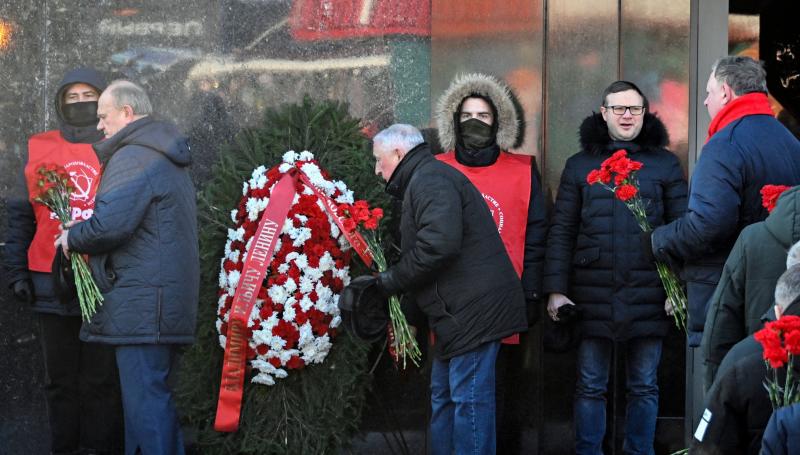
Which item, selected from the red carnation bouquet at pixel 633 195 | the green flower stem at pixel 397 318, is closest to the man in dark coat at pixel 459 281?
the green flower stem at pixel 397 318

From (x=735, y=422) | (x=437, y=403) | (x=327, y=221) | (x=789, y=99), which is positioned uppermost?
(x=789, y=99)

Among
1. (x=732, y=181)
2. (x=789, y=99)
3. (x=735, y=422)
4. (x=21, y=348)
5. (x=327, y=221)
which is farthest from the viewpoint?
(x=789, y=99)

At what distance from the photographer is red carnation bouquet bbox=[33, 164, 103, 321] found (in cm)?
618

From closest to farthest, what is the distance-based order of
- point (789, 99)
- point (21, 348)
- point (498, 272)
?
1. point (498, 272)
2. point (21, 348)
3. point (789, 99)

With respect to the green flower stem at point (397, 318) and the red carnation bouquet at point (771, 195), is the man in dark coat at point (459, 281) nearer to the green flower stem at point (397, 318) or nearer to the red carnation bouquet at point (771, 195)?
the green flower stem at point (397, 318)

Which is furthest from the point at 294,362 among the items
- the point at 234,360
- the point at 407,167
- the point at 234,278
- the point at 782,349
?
the point at 782,349

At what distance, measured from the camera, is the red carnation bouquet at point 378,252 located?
648 centimetres

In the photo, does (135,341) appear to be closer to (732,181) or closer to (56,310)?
(56,310)

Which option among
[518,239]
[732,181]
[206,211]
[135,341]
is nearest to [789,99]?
[518,239]

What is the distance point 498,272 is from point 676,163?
56.3 inches

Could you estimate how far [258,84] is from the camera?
7.55m

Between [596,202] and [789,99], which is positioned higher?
[789,99]

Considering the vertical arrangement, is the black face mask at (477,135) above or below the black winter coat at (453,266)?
above

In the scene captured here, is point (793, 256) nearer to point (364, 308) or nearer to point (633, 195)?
point (633, 195)
